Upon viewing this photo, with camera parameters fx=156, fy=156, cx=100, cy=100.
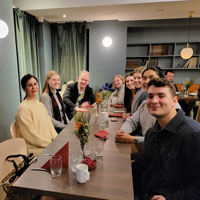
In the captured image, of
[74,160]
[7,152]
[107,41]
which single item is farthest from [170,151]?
[107,41]

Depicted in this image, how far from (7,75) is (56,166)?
192cm

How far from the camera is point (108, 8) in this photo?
3242 mm

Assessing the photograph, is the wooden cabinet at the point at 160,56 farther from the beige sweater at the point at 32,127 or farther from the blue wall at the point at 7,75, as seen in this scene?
the beige sweater at the point at 32,127

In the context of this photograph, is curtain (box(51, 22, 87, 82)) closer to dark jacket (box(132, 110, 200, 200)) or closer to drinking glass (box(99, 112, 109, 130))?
drinking glass (box(99, 112, 109, 130))

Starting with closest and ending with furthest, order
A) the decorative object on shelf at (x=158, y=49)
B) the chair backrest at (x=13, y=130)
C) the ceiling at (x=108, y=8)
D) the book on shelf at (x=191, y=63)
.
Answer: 1. the chair backrest at (x=13, y=130)
2. the ceiling at (x=108, y=8)
3. the book on shelf at (x=191, y=63)
4. the decorative object on shelf at (x=158, y=49)

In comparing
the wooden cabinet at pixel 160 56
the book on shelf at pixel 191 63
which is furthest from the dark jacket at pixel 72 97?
the book on shelf at pixel 191 63

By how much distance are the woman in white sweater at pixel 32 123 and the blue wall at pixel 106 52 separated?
295 centimetres

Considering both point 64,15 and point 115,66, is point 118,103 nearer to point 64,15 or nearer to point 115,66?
point 115,66

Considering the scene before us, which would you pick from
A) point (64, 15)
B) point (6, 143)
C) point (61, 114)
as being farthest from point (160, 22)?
point (6, 143)

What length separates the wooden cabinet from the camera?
14.8ft

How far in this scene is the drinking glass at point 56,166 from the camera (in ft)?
3.06

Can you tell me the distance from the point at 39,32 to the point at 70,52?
934 mm

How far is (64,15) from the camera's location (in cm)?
367

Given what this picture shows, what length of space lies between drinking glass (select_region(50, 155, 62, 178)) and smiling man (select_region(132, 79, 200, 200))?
A: 0.60 m
